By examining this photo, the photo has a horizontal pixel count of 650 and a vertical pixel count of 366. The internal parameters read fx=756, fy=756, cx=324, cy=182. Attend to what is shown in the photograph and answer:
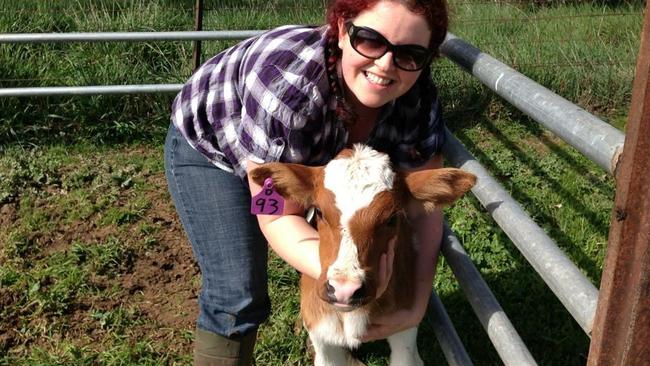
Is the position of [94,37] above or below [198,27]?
above

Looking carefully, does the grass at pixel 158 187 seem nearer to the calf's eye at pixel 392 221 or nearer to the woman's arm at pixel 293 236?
the woman's arm at pixel 293 236

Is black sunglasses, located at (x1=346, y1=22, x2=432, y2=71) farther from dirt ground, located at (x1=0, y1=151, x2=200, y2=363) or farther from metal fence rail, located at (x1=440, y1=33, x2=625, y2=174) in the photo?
dirt ground, located at (x1=0, y1=151, x2=200, y2=363)

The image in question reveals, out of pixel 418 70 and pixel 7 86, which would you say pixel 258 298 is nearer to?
pixel 418 70

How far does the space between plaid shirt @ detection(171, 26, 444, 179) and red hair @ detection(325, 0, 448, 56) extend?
16cm

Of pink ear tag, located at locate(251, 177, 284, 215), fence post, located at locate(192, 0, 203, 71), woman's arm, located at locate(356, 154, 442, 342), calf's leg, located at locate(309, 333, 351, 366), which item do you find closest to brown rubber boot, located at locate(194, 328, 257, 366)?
calf's leg, located at locate(309, 333, 351, 366)

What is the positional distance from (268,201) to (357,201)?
0.33 metres

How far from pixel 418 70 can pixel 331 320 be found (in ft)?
3.31

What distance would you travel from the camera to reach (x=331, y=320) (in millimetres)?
2848

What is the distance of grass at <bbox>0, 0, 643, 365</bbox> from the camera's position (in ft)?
12.8

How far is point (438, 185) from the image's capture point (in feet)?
8.36

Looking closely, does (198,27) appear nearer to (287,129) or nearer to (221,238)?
(221,238)

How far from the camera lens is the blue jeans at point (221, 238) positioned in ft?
9.62

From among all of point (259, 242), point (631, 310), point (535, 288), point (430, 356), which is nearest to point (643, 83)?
point (631, 310)

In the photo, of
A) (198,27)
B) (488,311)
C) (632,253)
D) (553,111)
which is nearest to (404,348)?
(488,311)
